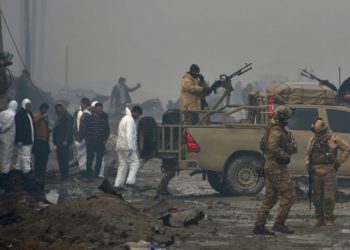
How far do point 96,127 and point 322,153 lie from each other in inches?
319

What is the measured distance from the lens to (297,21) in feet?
169

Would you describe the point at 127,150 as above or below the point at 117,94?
below

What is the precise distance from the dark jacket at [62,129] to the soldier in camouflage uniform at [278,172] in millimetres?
Result: 9085

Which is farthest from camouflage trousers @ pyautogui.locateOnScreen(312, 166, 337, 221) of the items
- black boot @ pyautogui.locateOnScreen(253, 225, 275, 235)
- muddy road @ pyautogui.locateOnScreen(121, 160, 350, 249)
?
black boot @ pyautogui.locateOnScreen(253, 225, 275, 235)

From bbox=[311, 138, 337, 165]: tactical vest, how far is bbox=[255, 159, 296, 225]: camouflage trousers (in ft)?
3.59

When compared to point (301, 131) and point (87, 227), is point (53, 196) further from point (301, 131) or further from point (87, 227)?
point (87, 227)

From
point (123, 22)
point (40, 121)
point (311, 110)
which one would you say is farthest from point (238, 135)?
point (123, 22)

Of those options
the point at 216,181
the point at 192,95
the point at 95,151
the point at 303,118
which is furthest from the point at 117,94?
the point at 303,118

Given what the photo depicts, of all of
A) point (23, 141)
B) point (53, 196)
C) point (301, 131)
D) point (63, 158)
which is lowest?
point (53, 196)

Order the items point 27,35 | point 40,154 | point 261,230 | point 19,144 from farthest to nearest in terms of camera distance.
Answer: point 27,35 < point 40,154 < point 19,144 < point 261,230

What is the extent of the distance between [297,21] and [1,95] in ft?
114

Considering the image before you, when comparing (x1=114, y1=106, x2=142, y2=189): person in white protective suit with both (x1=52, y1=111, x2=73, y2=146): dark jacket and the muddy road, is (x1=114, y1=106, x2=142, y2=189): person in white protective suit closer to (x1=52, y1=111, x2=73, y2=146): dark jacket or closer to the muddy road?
the muddy road

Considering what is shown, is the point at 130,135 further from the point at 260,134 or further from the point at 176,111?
the point at 260,134

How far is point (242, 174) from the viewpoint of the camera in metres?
17.1
